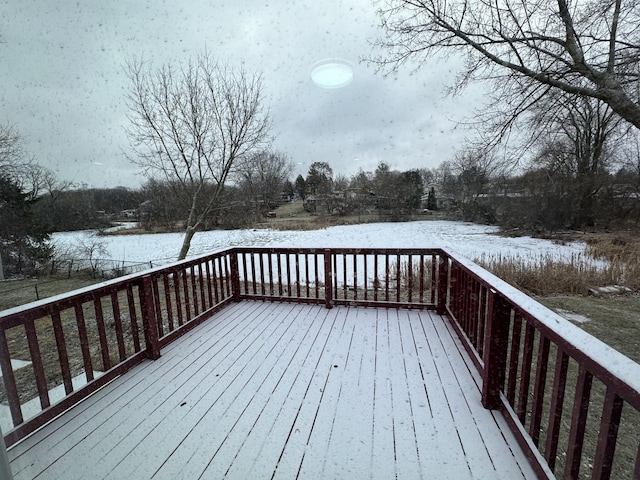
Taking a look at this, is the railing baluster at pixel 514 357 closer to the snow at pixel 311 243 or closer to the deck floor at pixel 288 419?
the deck floor at pixel 288 419

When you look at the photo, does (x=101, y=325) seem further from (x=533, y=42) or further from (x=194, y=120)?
(x=533, y=42)

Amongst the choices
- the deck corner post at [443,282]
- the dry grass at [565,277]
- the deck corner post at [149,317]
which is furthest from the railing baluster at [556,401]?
the dry grass at [565,277]

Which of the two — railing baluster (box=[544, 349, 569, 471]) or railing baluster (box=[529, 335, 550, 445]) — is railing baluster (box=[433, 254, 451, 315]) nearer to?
railing baluster (box=[529, 335, 550, 445])

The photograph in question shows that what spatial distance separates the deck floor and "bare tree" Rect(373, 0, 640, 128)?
18.6 ft

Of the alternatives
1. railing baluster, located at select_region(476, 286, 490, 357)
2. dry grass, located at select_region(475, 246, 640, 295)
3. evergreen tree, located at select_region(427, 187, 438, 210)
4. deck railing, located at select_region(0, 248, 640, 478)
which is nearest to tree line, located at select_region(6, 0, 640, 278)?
deck railing, located at select_region(0, 248, 640, 478)

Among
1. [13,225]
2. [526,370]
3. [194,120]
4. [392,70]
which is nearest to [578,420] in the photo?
[526,370]

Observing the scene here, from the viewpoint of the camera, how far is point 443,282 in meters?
3.28

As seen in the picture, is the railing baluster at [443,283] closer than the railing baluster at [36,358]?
No

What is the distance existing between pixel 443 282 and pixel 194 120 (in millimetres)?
7142

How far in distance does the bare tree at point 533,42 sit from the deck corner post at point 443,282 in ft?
14.9

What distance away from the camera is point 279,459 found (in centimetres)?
147

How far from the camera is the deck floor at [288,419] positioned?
1430mm

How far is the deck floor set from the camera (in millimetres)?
1430

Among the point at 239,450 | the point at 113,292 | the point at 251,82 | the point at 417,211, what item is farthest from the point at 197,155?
the point at 417,211
